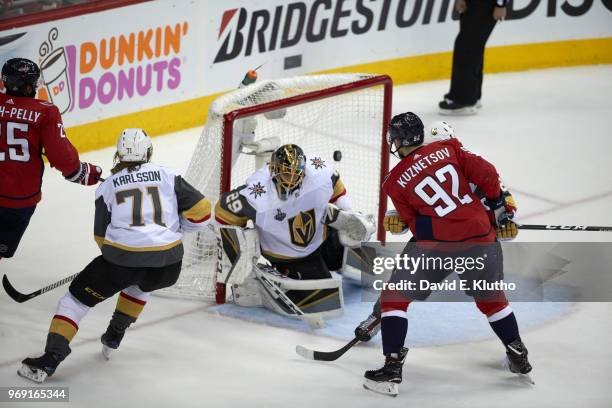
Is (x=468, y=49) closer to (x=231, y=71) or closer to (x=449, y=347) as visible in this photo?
(x=231, y=71)

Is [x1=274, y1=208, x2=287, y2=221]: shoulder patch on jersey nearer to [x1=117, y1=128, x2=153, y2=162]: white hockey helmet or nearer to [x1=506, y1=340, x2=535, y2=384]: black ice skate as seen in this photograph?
[x1=117, y1=128, x2=153, y2=162]: white hockey helmet

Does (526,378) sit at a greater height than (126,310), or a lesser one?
lesser

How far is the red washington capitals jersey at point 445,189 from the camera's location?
4.55 meters

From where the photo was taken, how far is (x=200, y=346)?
507cm

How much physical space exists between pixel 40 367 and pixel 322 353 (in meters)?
1.13

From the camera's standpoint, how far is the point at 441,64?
9.03m

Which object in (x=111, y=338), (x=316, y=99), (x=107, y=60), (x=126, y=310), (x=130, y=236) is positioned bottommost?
(x=111, y=338)

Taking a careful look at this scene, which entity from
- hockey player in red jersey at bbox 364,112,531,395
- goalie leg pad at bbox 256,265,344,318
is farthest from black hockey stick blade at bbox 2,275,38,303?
hockey player in red jersey at bbox 364,112,531,395

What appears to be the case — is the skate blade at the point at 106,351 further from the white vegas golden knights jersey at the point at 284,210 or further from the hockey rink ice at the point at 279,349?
the white vegas golden knights jersey at the point at 284,210

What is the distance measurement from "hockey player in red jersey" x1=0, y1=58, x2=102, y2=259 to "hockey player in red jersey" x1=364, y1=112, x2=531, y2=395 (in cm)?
144

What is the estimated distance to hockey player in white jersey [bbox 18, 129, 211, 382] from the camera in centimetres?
458

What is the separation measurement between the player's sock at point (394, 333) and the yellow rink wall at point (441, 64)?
356cm

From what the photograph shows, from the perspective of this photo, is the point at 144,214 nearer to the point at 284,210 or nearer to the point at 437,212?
the point at 284,210

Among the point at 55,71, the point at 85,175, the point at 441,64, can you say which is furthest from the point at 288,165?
the point at 441,64
